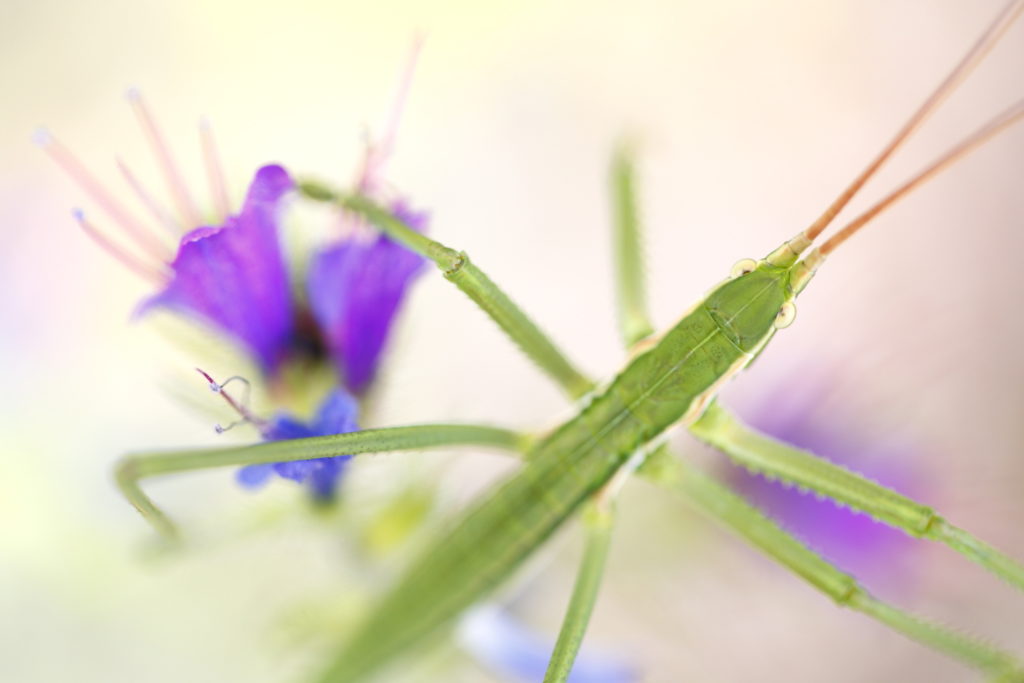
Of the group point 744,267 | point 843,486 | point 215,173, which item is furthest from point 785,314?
point 215,173

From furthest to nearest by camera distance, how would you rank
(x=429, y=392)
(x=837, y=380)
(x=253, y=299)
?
(x=429, y=392)
(x=837, y=380)
(x=253, y=299)

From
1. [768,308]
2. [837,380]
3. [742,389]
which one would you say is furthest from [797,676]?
[768,308]

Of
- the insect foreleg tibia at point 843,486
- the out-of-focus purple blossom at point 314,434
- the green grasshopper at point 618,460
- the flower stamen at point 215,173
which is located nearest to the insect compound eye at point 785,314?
the green grasshopper at point 618,460

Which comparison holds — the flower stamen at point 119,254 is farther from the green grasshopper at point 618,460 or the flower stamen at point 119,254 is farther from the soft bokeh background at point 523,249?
the soft bokeh background at point 523,249

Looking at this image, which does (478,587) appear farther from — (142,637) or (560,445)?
(142,637)

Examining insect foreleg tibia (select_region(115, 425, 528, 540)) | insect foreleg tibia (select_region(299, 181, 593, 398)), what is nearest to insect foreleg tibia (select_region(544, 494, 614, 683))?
insect foreleg tibia (select_region(299, 181, 593, 398))

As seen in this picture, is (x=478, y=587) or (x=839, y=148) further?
(x=839, y=148)

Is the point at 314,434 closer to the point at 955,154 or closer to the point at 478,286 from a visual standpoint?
the point at 478,286
